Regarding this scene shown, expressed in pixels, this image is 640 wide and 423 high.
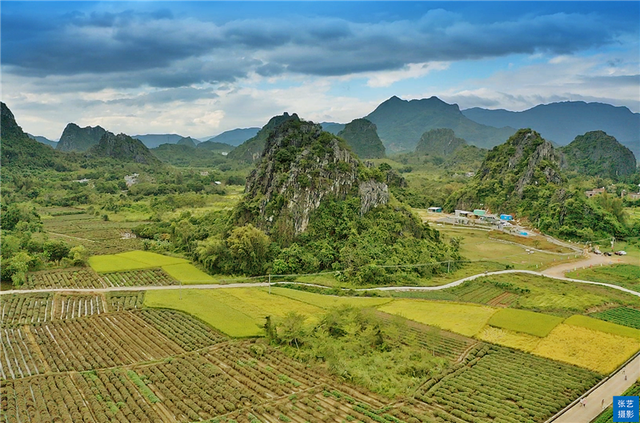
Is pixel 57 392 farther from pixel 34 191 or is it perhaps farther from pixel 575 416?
pixel 34 191

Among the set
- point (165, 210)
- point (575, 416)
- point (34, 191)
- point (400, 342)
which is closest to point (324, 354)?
point (400, 342)

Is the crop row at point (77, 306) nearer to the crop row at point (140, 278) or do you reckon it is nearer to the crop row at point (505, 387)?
the crop row at point (140, 278)

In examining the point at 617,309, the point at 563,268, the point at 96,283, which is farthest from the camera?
the point at 563,268

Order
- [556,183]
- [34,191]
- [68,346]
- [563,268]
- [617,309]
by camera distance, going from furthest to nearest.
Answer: [34,191], [556,183], [563,268], [617,309], [68,346]

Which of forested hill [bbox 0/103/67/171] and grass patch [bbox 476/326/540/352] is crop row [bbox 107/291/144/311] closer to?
grass patch [bbox 476/326/540/352]

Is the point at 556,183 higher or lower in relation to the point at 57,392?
higher

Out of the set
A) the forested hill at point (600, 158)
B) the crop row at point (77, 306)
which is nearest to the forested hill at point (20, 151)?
the crop row at point (77, 306)

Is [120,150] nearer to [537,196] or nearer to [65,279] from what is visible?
[65,279]

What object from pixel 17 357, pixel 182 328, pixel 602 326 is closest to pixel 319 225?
pixel 182 328
